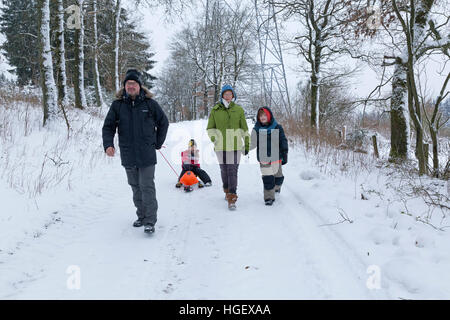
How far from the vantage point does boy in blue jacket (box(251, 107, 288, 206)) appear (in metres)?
4.42

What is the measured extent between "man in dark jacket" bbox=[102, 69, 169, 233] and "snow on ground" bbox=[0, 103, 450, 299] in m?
0.64

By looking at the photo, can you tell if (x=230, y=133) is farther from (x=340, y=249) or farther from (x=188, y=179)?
(x=340, y=249)

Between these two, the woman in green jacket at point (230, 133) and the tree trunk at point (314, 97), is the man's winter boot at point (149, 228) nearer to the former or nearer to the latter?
the woman in green jacket at point (230, 133)

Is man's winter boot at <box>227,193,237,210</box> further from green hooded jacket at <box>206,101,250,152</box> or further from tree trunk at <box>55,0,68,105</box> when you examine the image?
tree trunk at <box>55,0,68,105</box>

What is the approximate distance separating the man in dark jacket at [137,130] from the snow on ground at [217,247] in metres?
0.64

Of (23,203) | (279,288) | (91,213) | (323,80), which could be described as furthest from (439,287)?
(323,80)

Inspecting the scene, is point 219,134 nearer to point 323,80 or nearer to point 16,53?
point 323,80

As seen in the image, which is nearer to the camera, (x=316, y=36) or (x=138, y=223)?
(x=138, y=223)

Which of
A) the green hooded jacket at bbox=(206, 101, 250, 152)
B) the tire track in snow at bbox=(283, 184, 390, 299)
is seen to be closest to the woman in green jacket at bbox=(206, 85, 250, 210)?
the green hooded jacket at bbox=(206, 101, 250, 152)

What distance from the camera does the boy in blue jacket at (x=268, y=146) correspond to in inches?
174

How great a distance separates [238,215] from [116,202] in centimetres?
214

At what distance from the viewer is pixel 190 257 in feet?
9.26

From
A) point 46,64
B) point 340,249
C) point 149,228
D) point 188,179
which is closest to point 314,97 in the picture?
point 188,179

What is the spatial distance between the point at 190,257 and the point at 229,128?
2266mm
